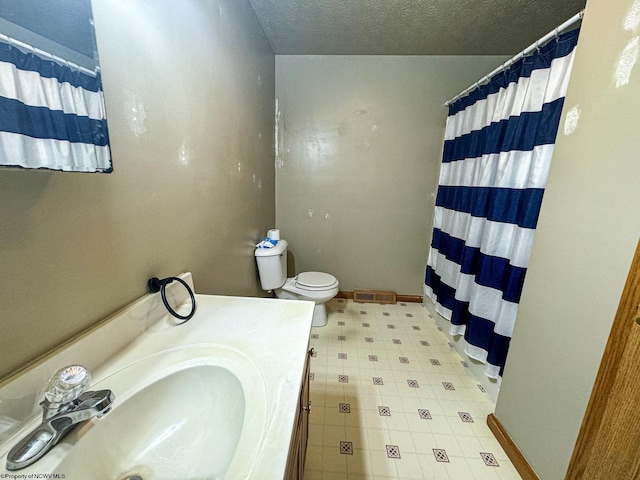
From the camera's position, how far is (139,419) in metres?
0.58

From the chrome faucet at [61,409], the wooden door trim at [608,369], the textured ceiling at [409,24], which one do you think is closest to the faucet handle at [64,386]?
the chrome faucet at [61,409]

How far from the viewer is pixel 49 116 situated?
51 centimetres

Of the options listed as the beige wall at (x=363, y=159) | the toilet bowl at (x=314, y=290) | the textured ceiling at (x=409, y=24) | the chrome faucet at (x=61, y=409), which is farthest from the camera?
the beige wall at (x=363, y=159)

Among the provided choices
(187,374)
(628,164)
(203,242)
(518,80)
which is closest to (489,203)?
(518,80)

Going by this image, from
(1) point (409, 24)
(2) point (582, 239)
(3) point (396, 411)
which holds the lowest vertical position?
(3) point (396, 411)

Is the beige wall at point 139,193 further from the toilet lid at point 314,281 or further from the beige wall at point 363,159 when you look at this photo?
the beige wall at point 363,159

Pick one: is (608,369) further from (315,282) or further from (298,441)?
(315,282)

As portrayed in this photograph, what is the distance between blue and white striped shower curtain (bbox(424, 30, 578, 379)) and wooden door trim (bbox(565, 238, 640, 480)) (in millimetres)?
556

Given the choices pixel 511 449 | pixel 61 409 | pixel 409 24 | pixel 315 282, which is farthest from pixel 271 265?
pixel 409 24

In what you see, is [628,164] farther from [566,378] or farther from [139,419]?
[139,419]

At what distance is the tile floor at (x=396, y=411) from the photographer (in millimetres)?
1169

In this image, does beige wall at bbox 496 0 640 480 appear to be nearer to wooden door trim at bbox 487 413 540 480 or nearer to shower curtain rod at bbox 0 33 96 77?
wooden door trim at bbox 487 413 540 480

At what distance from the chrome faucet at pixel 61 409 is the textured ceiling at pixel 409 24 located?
2.07 metres

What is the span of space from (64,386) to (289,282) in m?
1.79
